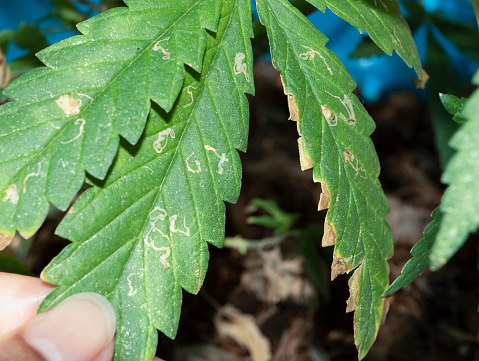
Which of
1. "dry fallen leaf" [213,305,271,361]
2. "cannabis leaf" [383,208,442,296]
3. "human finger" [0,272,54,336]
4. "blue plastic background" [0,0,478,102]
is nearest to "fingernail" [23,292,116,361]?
"human finger" [0,272,54,336]

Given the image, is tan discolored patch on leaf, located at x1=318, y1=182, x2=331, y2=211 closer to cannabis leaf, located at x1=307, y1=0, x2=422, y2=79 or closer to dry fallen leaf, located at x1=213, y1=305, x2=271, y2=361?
cannabis leaf, located at x1=307, y1=0, x2=422, y2=79

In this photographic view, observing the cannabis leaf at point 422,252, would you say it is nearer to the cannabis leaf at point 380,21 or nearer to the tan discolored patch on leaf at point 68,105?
the cannabis leaf at point 380,21

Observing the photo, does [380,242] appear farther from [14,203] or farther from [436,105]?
[436,105]

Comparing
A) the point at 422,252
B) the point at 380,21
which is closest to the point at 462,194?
the point at 422,252

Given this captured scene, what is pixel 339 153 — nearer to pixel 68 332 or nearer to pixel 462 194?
pixel 462 194

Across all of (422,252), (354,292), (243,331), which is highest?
(422,252)

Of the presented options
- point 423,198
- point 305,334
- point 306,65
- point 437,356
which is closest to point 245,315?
point 305,334

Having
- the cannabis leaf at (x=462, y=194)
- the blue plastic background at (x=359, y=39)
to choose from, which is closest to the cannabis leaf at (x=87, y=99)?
the cannabis leaf at (x=462, y=194)
